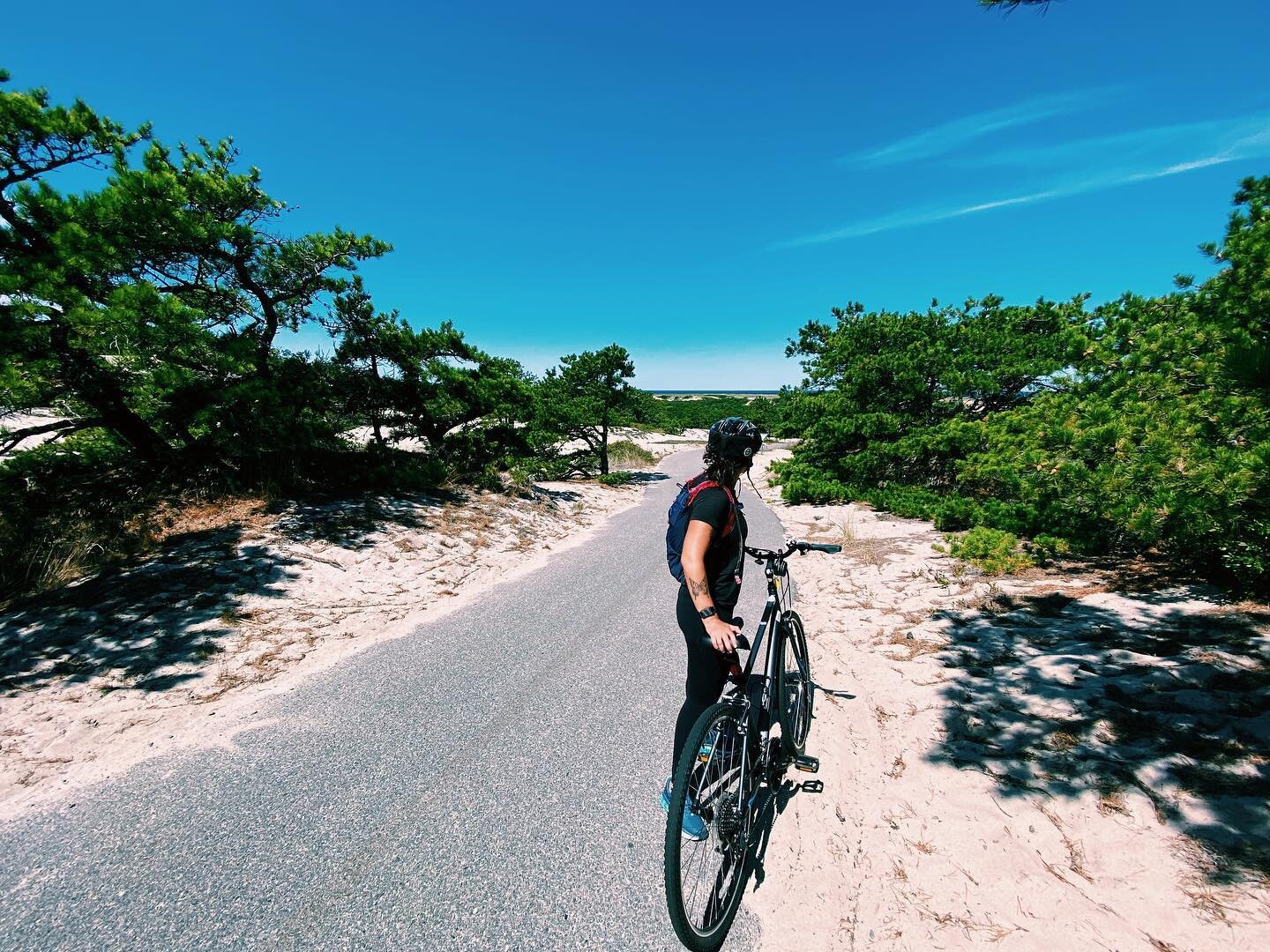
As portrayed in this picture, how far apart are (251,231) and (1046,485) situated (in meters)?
12.5

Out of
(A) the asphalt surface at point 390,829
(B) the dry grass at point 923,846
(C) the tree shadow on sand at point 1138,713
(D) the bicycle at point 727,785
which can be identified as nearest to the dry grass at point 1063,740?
(C) the tree shadow on sand at point 1138,713

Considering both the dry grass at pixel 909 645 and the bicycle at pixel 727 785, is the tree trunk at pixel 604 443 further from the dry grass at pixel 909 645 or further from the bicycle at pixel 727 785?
the bicycle at pixel 727 785

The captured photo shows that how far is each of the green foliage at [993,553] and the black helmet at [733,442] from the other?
239 inches

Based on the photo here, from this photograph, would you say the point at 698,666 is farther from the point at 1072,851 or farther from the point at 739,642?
the point at 1072,851

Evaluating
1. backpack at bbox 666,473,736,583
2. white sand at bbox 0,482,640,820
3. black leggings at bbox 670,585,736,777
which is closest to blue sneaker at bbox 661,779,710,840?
black leggings at bbox 670,585,736,777

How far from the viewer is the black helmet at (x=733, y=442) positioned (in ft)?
8.52

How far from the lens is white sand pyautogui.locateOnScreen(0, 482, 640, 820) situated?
11.6 feet

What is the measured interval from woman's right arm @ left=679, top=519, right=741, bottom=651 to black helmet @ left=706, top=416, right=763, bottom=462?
1.49ft

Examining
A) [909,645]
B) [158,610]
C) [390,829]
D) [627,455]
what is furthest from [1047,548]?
[627,455]

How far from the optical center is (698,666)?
8.21 feet

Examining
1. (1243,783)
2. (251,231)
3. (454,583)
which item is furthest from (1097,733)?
(251,231)

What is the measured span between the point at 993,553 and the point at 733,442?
256 inches

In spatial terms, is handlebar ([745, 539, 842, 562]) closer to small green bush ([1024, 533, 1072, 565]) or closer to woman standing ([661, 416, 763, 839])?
woman standing ([661, 416, 763, 839])

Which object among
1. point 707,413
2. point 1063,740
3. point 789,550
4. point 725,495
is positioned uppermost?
point 707,413
